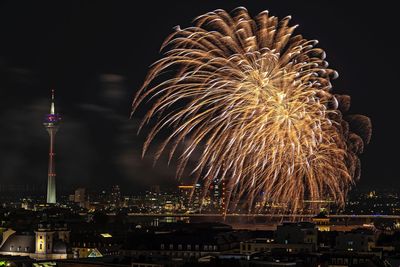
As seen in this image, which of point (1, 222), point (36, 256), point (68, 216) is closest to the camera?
point (36, 256)

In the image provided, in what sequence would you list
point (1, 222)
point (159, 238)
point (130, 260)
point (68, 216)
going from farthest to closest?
1. point (68, 216)
2. point (1, 222)
3. point (159, 238)
4. point (130, 260)

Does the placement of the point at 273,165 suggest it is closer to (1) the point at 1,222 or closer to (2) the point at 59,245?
(2) the point at 59,245

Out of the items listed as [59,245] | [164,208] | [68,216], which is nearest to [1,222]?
[68,216]

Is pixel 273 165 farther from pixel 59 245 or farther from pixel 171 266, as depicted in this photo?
pixel 59 245

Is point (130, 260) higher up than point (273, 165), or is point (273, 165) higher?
point (273, 165)

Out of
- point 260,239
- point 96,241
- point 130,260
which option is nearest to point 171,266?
point 130,260

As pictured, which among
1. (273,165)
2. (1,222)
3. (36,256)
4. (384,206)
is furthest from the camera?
(384,206)

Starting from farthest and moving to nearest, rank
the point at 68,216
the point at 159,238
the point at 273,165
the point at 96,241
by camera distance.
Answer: the point at 68,216
the point at 96,241
the point at 159,238
the point at 273,165

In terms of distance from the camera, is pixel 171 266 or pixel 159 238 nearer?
pixel 171 266

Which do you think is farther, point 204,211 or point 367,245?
point 204,211
